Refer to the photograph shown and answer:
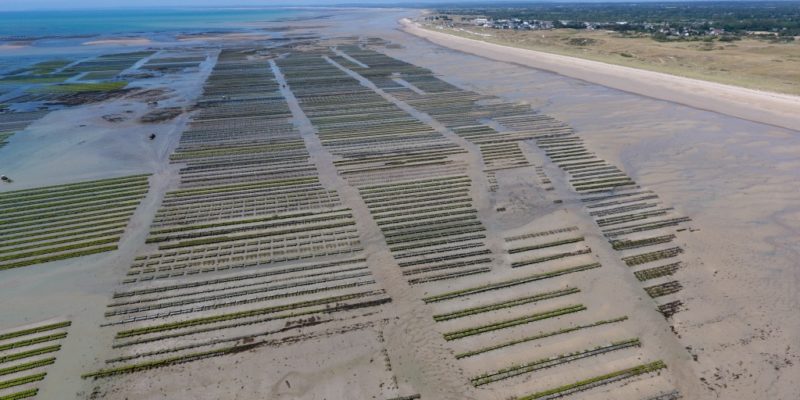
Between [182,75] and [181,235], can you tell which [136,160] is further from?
[182,75]

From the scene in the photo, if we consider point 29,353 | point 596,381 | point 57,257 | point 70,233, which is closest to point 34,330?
point 29,353

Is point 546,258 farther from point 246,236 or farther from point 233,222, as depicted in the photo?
point 233,222

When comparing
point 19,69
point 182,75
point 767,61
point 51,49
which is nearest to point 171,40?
point 51,49

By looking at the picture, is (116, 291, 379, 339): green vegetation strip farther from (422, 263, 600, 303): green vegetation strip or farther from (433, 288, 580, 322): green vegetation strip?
(433, 288, 580, 322): green vegetation strip

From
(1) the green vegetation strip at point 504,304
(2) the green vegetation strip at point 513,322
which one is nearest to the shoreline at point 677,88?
(1) the green vegetation strip at point 504,304

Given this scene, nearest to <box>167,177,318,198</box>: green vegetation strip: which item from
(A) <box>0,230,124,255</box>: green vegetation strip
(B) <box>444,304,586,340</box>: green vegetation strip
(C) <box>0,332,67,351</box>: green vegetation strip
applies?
(A) <box>0,230,124,255</box>: green vegetation strip

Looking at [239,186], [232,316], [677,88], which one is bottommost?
[232,316]
